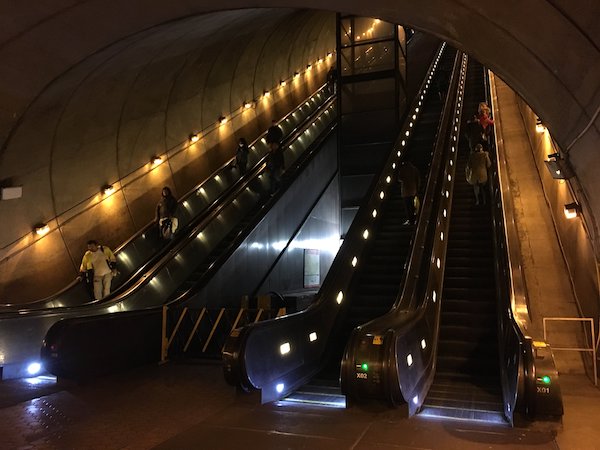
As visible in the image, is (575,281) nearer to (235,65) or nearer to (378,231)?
(378,231)

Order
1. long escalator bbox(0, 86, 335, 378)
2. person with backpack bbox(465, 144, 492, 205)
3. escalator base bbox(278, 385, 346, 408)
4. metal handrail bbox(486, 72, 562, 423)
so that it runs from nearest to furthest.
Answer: metal handrail bbox(486, 72, 562, 423) < escalator base bbox(278, 385, 346, 408) < long escalator bbox(0, 86, 335, 378) < person with backpack bbox(465, 144, 492, 205)

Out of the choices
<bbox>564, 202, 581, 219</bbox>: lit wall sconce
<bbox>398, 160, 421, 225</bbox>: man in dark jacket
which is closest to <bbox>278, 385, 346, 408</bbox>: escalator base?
<bbox>564, 202, 581, 219</bbox>: lit wall sconce

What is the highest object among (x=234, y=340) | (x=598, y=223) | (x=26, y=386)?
(x=598, y=223)

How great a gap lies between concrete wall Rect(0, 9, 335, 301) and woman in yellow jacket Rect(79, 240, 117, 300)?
1.24 metres

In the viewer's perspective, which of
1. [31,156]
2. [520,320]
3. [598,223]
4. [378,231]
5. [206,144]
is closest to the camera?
[598,223]

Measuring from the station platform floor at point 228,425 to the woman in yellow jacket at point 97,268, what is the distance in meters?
3.76

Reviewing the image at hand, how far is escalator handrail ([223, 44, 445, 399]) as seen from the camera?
19.2ft

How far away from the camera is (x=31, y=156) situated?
9.80 m

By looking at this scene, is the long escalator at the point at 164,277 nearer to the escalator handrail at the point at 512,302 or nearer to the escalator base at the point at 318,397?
the escalator base at the point at 318,397

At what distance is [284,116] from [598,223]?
17.7 m

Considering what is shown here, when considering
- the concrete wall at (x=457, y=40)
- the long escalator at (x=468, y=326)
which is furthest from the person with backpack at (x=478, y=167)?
the concrete wall at (x=457, y=40)

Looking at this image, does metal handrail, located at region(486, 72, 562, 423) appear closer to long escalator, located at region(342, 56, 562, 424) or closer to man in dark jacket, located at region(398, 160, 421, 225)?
long escalator, located at region(342, 56, 562, 424)

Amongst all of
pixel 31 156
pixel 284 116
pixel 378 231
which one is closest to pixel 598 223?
pixel 378 231

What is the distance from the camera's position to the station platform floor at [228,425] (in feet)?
15.1
